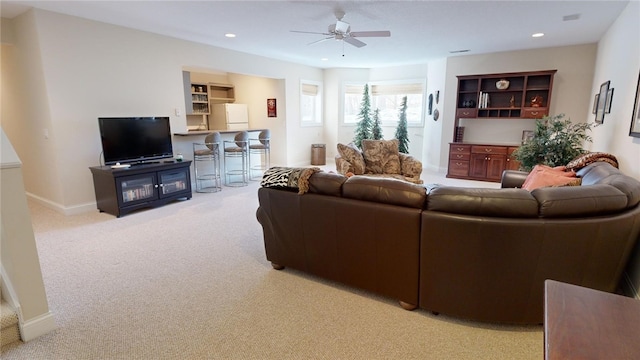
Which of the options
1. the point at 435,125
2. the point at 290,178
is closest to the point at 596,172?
the point at 290,178

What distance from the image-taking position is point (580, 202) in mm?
1826

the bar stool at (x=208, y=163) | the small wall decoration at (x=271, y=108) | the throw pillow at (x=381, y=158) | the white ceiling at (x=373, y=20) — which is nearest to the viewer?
the white ceiling at (x=373, y=20)

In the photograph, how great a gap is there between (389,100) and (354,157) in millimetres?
4570

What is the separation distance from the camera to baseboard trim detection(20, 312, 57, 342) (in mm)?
1957

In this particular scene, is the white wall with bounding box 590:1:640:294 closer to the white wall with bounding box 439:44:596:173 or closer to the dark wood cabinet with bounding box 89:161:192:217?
the white wall with bounding box 439:44:596:173

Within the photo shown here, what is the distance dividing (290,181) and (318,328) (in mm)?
1084

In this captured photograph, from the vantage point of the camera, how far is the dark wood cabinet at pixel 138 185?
4.30 m

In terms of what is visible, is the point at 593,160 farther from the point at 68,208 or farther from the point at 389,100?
the point at 68,208

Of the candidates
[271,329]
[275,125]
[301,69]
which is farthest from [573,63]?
[271,329]

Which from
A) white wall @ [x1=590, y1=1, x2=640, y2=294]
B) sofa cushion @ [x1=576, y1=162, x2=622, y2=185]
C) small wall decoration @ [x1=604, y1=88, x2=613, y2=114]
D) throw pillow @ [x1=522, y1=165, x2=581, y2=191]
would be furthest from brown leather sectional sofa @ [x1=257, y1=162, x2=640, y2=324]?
small wall decoration @ [x1=604, y1=88, x2=613, y2=114]

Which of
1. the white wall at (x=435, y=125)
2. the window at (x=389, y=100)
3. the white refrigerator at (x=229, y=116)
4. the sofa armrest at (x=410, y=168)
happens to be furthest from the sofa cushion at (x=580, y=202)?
the white refrigerator at (x=229, y=116)

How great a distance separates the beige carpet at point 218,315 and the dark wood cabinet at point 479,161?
4.97 metres

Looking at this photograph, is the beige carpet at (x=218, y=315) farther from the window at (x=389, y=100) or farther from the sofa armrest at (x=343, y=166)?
the window at (x=389, y=100)

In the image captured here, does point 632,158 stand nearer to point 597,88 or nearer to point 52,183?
point 597,88
